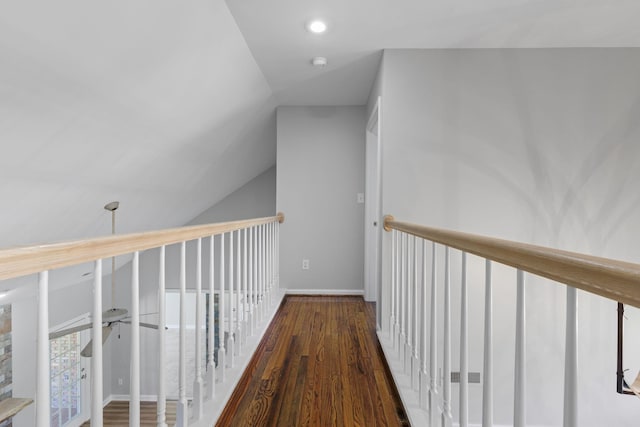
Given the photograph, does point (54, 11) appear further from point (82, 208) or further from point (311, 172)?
point (311, 172)

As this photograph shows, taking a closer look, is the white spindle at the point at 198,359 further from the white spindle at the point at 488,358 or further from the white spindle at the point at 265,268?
the white spindle at the point at 265,268

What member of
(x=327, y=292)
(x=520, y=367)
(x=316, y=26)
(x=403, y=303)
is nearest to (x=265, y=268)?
(x=327, y=292)

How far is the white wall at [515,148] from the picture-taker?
8.68ft

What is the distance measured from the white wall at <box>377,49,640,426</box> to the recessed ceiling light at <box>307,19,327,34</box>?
1.91 ft

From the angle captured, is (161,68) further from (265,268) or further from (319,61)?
(265,268)

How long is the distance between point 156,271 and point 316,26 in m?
4.76

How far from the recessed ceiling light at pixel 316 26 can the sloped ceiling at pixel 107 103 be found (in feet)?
1.62

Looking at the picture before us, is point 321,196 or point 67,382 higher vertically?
point 321,196

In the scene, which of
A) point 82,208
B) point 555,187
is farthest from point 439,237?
point 82,208

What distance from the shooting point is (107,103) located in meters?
1.93

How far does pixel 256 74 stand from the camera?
304 centimetres

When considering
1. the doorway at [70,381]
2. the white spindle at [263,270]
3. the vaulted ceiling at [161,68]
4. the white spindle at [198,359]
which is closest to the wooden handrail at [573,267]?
the white spindle at [198,359]

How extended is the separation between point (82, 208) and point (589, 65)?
13.4ft

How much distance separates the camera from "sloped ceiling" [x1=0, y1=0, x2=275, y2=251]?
147 centimetres
